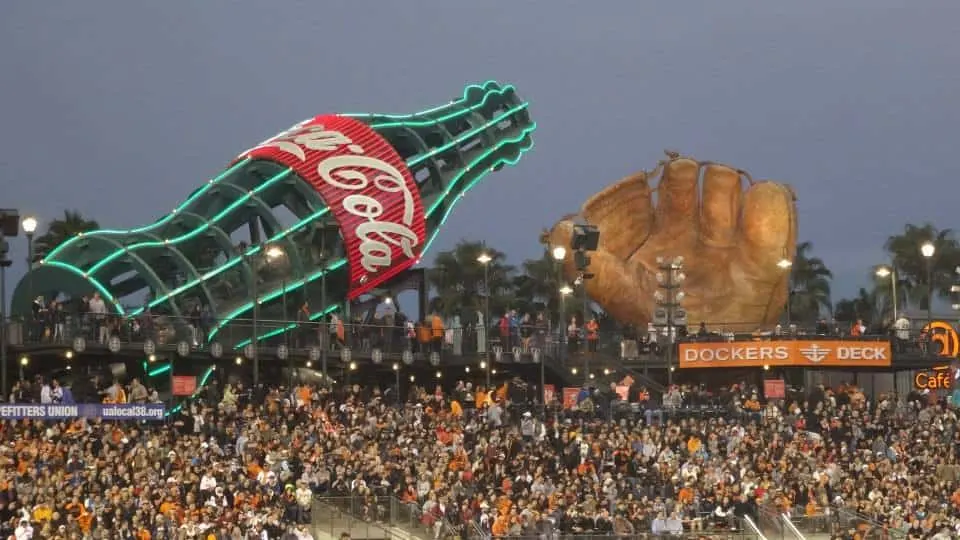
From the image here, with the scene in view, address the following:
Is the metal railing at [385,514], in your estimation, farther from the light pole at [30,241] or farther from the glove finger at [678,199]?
the glove finger at [678,199]

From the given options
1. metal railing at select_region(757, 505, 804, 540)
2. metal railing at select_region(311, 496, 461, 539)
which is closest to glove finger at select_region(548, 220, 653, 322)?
metal railing at select_region(757, 505, 804, 540)

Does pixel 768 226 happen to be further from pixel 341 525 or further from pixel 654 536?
pixel 341 525

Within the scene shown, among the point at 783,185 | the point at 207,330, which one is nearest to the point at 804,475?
the point at 207,330

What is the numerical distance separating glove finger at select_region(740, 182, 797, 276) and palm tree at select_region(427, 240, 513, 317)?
97.1ft

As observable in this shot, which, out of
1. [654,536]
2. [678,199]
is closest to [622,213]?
[678,199]

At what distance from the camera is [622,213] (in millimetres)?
65000

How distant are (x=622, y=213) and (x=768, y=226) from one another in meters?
5.13

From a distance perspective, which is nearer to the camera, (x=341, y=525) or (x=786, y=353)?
(x=341, y=525)

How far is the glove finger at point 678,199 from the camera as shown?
64750mm

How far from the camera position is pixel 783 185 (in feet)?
211

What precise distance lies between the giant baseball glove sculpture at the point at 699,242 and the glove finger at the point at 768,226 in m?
0.03

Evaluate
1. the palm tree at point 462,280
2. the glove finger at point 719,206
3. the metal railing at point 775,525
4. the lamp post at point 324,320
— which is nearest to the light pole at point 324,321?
the lamp post at point 324,320

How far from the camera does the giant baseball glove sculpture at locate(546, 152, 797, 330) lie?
6419 cm

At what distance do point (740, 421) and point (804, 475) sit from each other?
573 cm
